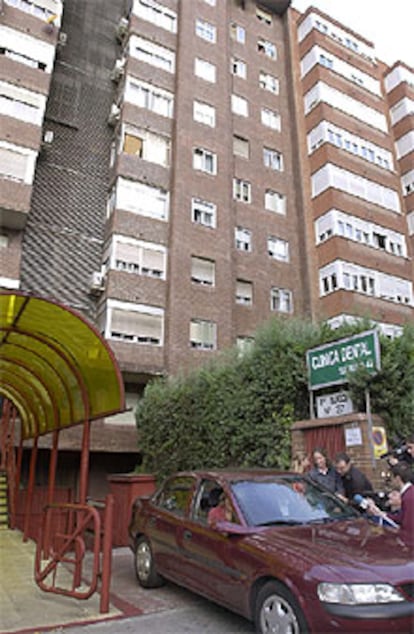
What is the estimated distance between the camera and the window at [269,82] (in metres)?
27.2

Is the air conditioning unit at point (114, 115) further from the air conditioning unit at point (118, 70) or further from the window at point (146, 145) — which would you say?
the air conditioning unit at point (118, 70)

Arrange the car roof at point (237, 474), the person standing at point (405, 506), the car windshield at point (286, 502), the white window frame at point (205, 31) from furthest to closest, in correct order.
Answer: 1. the white window frame at point (205, 31)
2. the car roof at point (237, 474)
3. the car windshield at point (286, 502)
4. the person standing at point (405, 506)

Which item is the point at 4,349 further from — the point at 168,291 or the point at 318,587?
the point at 168,291

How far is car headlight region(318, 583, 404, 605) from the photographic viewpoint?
369cm

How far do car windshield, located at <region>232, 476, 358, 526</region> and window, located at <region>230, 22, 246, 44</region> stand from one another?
27752mm

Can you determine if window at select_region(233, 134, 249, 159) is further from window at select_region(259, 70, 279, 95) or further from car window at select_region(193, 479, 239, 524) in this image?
car window at select_region(193, 479, 239, 524)

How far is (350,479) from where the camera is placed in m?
6.61

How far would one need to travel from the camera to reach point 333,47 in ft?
88.3

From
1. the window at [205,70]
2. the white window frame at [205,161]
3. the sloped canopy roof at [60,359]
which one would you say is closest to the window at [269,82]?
the window at [205,70]

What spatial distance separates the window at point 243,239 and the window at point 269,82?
31.1 ft

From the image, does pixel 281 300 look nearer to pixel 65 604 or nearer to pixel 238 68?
pixel 238 68

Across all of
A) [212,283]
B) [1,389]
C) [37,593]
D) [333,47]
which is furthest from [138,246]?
[333,47]

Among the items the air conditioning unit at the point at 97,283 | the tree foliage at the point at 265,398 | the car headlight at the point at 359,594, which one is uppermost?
the air conditioning unit at the point at 97,283

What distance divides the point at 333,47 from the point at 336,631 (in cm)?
2947
